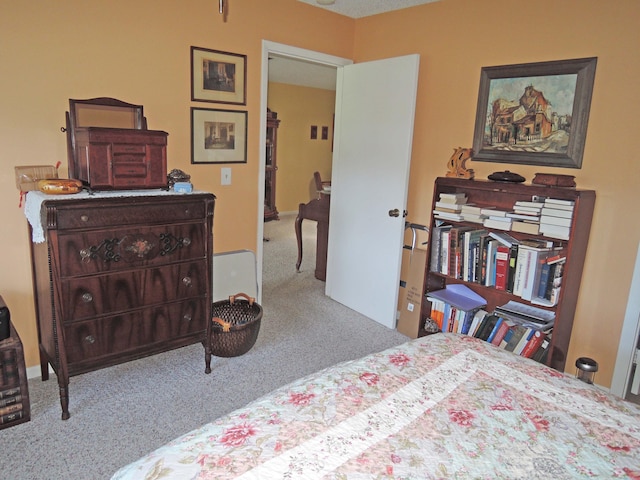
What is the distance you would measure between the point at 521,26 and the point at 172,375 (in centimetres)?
303

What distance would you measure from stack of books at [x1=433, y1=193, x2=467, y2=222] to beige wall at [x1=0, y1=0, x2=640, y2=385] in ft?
0.91

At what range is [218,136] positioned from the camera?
10.2ft

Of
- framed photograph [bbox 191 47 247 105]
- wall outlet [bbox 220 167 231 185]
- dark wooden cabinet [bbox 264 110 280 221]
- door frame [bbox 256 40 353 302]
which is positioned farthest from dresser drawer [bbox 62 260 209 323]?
dark wooden cabinet [bbox 264 110 280 221]

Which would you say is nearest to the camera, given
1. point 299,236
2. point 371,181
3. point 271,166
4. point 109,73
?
point 109,73

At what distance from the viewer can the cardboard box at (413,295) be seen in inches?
129

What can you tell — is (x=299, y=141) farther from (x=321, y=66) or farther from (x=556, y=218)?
(x=556, y=218)

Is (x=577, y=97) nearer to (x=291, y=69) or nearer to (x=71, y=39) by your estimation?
(x=71, y=39)

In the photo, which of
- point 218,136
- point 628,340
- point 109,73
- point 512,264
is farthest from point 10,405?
point 628,340

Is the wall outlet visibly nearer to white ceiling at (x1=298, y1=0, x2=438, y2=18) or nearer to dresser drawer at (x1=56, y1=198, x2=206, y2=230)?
dresser drawer at (x1=56, y1=198, x2=206, y2=230)

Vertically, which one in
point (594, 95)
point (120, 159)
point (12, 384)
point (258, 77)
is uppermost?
point (258, 77)

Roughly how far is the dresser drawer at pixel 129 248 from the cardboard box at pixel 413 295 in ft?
5.25

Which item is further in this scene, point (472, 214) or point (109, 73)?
point (472, 214)

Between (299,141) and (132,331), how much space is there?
614cm

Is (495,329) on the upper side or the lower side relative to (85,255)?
lower
